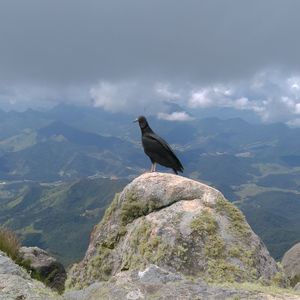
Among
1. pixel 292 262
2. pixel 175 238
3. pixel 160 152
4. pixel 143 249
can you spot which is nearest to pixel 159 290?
pixel 175 238

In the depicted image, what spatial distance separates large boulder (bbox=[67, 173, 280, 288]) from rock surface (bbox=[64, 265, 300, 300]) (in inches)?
48.0

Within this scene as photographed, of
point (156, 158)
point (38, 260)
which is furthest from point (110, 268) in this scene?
point (38, 260)

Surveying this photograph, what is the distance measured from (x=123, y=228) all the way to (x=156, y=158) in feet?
14.5

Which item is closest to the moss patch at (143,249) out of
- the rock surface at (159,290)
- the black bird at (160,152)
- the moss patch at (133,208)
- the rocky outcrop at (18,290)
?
the moss patch at (133,208)

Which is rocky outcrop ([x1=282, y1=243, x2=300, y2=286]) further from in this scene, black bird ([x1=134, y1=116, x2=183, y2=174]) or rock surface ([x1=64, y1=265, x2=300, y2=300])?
rock surface ([x1=64, y1=265, x2=300, y2=300])

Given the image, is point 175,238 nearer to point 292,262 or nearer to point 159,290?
point 159,290

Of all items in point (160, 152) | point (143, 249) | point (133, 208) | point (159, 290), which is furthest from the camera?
point (160, 152)

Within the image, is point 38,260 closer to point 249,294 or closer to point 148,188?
point 148,188

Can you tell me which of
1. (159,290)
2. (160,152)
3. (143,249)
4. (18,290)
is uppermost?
(160,152)

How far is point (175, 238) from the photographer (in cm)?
993

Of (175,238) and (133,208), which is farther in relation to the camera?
(133,208)

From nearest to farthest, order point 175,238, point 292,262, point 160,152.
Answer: point 175,238 < point 160,152 < point 292,262

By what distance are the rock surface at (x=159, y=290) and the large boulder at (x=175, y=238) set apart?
4.00ft

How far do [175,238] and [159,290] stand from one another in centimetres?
361
